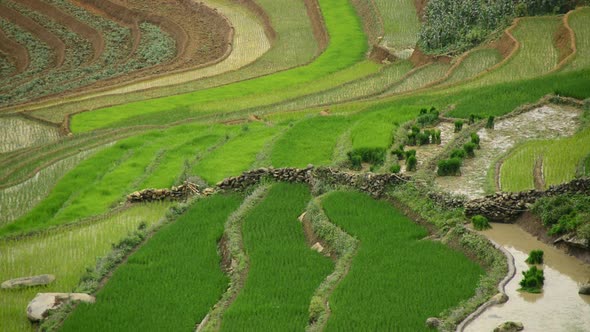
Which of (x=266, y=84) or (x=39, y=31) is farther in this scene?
(x=39, y=31)

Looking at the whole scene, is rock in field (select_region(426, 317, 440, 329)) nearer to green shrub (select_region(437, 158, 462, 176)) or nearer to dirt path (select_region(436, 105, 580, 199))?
dirt path (select_region(436, 105, 580, 199))

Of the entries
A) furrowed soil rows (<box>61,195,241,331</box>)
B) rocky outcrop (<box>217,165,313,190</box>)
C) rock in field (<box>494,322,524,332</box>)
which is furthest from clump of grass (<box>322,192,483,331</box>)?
furrowed soil rows (<box>61,195,241,331</box>)

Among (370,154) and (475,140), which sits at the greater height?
(475,140)

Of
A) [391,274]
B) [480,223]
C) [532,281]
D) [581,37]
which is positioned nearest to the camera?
[532,281]

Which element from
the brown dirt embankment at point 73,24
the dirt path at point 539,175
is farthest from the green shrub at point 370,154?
the brown dirt embankment at point 73,24

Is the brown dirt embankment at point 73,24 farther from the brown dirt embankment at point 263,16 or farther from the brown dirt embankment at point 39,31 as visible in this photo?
the brown dirt embankment at point 263,16

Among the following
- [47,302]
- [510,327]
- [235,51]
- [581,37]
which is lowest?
[235,51]

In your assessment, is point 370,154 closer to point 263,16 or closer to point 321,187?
point 321,187

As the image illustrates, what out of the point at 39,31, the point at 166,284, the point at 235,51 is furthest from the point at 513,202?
the point at 39,31

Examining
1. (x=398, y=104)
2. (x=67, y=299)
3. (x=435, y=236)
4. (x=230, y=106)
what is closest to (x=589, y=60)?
(x=398, y=104)
